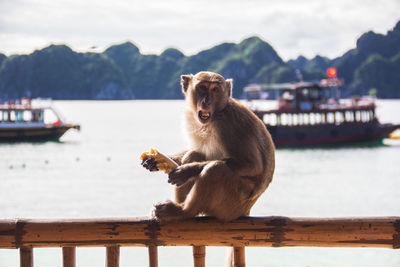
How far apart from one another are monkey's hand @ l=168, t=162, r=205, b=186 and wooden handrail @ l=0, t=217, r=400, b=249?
270mm

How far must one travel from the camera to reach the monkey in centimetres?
257

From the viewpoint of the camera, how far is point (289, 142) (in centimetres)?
3584

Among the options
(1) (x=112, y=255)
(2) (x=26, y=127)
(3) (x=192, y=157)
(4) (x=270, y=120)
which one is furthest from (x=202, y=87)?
(4) (x=270, y=120)

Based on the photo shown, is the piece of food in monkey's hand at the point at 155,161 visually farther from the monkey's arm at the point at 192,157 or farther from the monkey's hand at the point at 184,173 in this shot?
the monkey's arm at the point at 192,157

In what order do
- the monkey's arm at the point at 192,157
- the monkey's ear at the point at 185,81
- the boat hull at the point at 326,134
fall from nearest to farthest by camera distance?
the monkey's arm at the point at 192,157, the monkey's ear at the point at 185,81, the boat hull at the point at 326,134

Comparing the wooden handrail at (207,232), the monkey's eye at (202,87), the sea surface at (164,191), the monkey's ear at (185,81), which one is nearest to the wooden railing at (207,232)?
the wooden handrail at (207,232)

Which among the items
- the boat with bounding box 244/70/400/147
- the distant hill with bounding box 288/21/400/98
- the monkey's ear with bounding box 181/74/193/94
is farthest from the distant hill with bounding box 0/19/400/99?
the monkey's ear with bounding box 181/74/193/94

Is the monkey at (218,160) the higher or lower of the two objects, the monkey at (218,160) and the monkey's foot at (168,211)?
the higher

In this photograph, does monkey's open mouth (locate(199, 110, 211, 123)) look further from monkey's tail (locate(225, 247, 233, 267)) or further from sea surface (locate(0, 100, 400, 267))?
Result: sea surface (locate(0, 100, 400, 267))

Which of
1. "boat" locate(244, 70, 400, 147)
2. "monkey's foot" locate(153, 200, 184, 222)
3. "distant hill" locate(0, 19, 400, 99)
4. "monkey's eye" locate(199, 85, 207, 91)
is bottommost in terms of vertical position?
"monkey's foot" locate(153, 200, 184, 222)

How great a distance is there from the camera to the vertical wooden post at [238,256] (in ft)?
8.44

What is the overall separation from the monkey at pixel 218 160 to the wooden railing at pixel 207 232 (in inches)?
4.1

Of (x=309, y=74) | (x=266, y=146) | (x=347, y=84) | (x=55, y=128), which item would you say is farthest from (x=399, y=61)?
(x=266, y=146)

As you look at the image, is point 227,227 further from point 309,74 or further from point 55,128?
point 309,74
